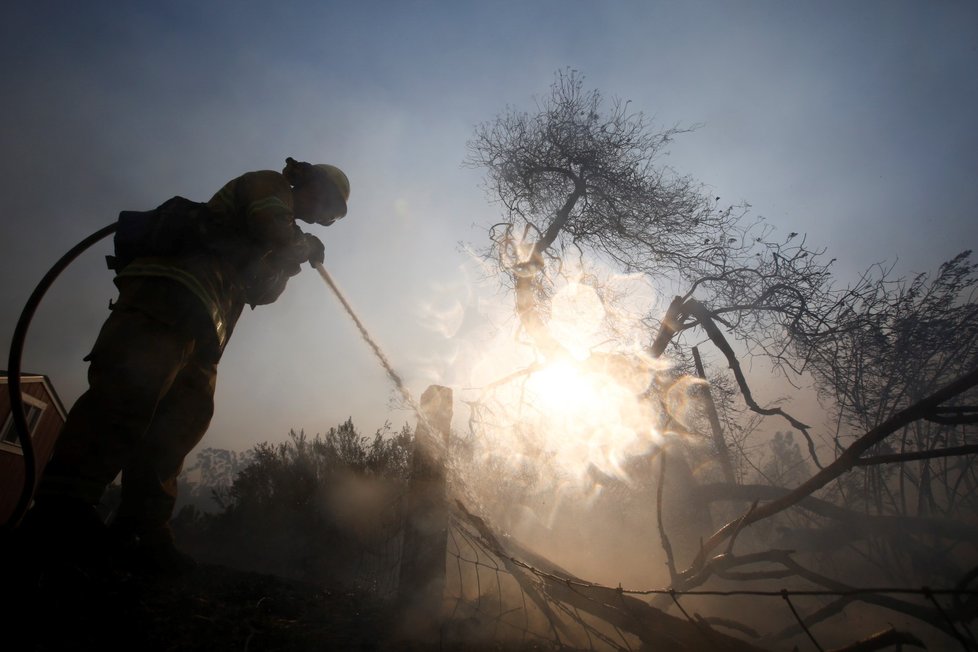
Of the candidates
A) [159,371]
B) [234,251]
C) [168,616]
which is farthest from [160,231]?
[168,616]

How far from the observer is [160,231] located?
7.80ft

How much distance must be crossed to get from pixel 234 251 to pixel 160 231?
0.40 meters

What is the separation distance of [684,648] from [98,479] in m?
3.27

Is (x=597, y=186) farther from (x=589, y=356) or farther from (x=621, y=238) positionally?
(x=589, y=356)

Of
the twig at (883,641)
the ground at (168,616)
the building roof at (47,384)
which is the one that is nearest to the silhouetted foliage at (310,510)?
the ground at (168,616)

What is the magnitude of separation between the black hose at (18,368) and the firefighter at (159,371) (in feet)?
1.94

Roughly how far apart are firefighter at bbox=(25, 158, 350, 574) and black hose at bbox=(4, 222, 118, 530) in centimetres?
59

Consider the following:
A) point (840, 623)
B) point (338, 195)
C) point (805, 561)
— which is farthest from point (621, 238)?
point (805, 561)

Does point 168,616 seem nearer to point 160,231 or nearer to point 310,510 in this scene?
point 160,231

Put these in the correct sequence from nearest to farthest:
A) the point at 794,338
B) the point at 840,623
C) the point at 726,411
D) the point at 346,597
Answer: the point at 346,597 < the point at 794,338 < the point at 726,411 < the point at 840,623

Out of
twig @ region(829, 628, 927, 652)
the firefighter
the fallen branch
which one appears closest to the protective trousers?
the firefighter

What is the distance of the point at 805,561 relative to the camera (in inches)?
646

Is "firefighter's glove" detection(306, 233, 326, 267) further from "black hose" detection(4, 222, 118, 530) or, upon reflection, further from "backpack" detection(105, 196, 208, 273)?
"black hose" detection(4, 222, 118, 530)

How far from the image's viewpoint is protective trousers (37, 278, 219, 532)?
197 cm
